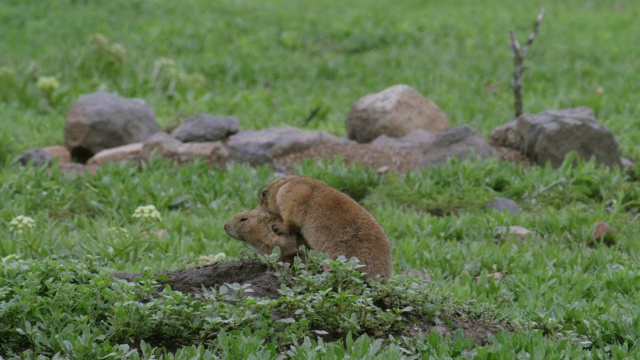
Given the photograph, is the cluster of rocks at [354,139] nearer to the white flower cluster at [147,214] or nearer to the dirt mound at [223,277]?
the white flower cluster at [147,214]

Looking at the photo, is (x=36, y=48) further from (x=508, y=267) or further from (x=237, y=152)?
(x=508, y=267)

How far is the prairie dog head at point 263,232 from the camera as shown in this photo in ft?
15.4

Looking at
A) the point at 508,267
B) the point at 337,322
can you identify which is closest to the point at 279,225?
the point at 337,322

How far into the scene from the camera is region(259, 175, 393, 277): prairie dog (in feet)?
14.6

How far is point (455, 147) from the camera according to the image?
29.0 ft

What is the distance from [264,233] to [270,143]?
4.89 metres

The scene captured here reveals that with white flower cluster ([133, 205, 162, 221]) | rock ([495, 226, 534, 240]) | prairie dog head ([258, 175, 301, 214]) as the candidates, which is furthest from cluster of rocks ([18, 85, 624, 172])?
prairie dog head ([258, 175, 301, 214])

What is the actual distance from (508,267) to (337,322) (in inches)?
90.2

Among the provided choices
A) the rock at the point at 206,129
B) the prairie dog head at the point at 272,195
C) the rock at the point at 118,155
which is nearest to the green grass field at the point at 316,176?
the prairie dog head at the point at 272,195

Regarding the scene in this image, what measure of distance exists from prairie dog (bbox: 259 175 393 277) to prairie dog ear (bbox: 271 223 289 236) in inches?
0.8

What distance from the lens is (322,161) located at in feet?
29.3

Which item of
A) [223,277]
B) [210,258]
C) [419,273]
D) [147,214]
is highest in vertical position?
[223,277]

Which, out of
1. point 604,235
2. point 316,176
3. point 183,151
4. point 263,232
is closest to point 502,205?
point 604,235

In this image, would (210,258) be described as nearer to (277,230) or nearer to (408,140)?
(277,230)
